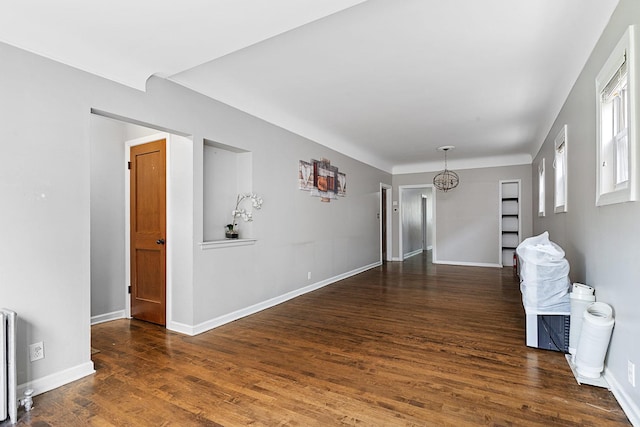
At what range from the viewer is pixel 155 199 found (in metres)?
3.82

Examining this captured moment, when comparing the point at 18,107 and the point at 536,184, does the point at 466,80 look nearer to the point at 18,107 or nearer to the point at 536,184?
the point at 18,107

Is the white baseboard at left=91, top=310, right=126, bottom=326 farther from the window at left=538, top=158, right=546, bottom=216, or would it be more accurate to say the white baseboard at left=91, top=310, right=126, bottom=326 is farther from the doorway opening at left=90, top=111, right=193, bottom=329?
the window at left=538, top=158, right=546, bottom=216

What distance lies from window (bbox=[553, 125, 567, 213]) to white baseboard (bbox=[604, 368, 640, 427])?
6.73ft

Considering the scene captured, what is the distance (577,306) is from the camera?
269 cm

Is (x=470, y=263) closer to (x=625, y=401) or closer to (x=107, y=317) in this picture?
(x=625, y=401)

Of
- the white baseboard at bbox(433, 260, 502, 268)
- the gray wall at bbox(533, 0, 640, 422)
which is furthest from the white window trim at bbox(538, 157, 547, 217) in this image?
the white baseboard at bbox(433, 260, 502, 268)

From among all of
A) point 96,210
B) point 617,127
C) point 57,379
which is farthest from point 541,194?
point 57,379

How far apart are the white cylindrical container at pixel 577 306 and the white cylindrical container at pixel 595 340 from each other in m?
0.16

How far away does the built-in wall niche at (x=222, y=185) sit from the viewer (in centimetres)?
400

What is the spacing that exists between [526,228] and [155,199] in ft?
25.4

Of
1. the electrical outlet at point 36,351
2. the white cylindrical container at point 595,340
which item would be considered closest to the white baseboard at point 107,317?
the electrical outlet at point 36,351

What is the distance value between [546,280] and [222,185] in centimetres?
349

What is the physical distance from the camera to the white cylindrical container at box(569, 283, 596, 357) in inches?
104

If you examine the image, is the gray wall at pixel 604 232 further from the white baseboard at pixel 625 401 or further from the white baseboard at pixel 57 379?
the white baseboard at pixel 57 379
